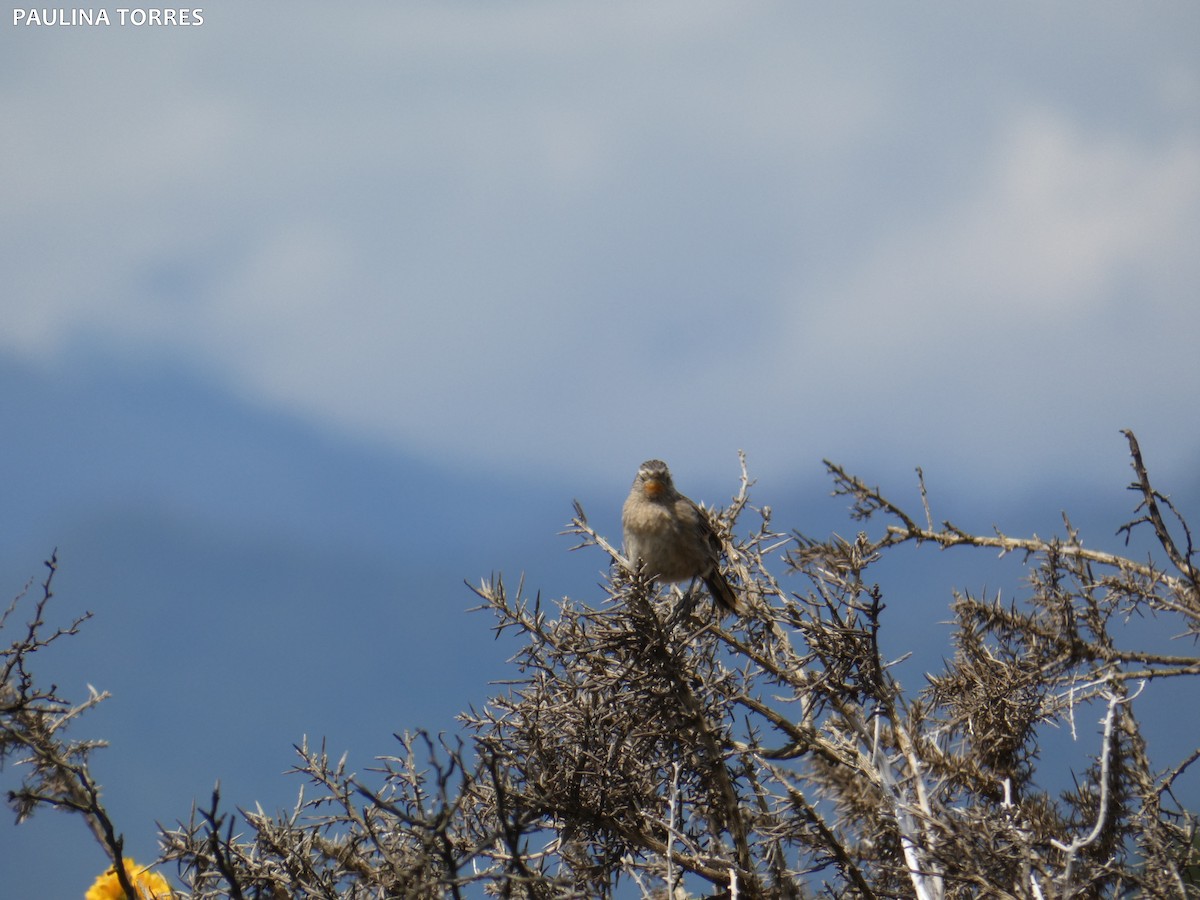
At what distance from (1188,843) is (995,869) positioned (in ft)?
2.31

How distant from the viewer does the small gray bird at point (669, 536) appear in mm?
5863

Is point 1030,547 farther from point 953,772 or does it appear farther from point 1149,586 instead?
point 953,772

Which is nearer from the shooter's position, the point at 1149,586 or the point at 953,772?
the point at 1149,586

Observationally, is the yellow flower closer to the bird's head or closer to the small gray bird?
the small gray bird

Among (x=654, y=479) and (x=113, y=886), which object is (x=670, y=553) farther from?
(x=113, y=886)

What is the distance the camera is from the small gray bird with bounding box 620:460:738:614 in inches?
231

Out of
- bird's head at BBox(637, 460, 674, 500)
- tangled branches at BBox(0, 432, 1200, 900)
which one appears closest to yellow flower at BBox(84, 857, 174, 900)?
tangled branches at BBox(0, 432, 1200, 900)

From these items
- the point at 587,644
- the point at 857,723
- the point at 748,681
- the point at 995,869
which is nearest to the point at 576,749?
the point at 587,644

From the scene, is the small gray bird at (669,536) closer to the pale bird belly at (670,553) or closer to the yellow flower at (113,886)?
the pale bird belly at (670,553)

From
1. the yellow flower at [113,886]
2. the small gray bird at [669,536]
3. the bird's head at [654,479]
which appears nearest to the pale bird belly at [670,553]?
the small gray bird at [669,536]

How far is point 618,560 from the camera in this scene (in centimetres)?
483

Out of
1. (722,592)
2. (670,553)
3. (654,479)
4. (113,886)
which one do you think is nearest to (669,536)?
(670,553)

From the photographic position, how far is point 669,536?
639 cm

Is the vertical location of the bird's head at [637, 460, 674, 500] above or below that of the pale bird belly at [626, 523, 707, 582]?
above
